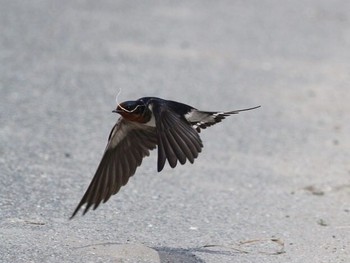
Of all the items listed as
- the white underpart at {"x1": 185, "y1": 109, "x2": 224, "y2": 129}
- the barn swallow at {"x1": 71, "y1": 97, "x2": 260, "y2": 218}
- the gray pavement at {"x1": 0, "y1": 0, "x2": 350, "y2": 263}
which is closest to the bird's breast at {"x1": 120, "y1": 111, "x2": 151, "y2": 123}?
the barn swallow at {"x1": 71, "y1": 97, "x2": 260, "y2": 218}

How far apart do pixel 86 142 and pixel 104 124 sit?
0.64 m

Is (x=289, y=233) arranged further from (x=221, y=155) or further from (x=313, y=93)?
(x=313, y=93)

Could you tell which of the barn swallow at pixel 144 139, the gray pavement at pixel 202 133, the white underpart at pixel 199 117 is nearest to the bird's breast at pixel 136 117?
the barn swallow at pixel 144 139

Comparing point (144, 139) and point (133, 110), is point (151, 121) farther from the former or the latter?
point (144, 139)

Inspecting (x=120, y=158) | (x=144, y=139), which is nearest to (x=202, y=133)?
(x=144, y=139)

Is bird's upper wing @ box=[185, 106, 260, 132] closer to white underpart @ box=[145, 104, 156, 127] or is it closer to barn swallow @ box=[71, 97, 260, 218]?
barn swallow @ box=[71, 97, 260, 218]

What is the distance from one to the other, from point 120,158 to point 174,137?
390 millimetres

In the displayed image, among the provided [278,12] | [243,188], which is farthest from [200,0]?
[243,188]

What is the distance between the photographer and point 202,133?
8188 mm

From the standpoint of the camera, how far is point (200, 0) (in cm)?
Result: 1539

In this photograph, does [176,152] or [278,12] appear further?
[278,12]

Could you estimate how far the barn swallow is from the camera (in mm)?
4793

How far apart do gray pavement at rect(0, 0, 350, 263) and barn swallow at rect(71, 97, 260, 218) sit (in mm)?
342

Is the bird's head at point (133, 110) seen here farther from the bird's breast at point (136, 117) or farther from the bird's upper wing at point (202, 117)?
the bird's upper wing at point (202, 117)
